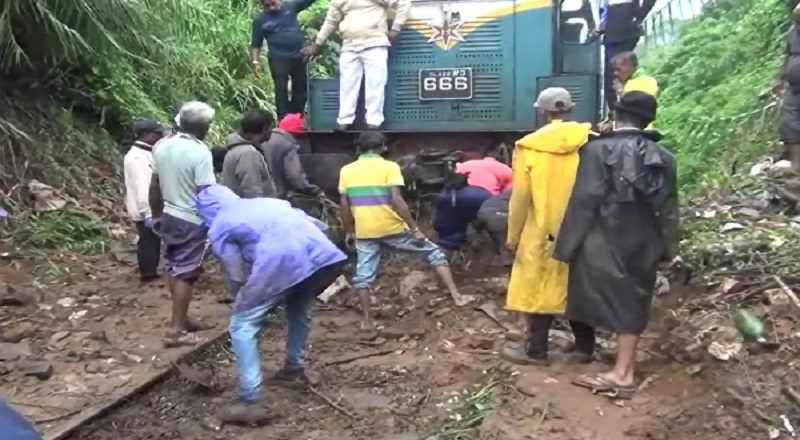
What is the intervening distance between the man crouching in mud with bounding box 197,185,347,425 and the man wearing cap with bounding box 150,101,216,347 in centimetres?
102

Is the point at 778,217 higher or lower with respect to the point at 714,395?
higher

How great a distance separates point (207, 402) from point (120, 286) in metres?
2.81

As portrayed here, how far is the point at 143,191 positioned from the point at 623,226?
4267 millimetres

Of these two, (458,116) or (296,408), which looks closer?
(296,408)

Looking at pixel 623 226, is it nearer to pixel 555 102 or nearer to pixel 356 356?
pixel 555 102

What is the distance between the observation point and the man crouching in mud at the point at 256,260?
16.2ft

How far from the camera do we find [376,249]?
6.98 m

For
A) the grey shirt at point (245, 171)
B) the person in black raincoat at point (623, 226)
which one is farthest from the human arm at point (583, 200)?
the grey shirt at point (245, 171)

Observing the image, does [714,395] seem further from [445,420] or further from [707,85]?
[707,85]

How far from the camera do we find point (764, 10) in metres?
11.7

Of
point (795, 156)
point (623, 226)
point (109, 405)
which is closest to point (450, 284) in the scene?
point (623, 226)

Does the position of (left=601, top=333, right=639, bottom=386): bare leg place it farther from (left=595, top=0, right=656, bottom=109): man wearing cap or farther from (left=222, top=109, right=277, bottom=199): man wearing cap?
(left=595, top=0, right=656, bottom=109): man wearing cap

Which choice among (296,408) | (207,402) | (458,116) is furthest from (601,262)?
(458,116)

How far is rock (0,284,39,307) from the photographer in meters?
7.14
